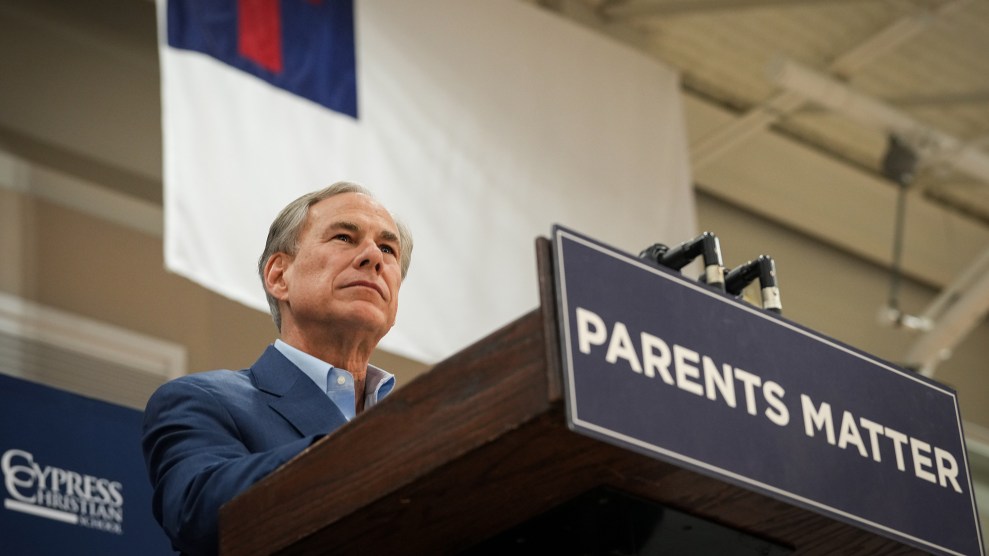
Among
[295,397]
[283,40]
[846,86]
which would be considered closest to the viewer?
[295,397]

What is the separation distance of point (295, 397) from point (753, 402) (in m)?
0.59

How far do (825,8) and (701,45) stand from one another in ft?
2.04

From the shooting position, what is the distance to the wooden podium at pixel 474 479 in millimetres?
1129

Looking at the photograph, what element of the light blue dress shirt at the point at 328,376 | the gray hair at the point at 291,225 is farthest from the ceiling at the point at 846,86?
the light blue dress shirt at the point at 328,376

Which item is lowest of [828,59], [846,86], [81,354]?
[81,354]

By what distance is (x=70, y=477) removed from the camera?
262 centimetres

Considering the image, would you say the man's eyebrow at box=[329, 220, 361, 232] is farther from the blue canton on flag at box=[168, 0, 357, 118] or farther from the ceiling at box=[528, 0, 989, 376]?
the ceiling at box=[528, 0, 989, 376]

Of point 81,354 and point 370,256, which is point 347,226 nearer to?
point 370,256

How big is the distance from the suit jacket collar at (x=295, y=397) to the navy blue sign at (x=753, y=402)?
0.50 meters

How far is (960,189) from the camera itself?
26.8ft

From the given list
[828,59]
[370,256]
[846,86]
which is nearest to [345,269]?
[370,256]

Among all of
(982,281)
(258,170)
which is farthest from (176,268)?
(982,281)

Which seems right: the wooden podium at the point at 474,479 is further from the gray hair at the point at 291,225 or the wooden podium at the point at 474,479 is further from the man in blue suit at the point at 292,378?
the gray hair at the point at 291,225

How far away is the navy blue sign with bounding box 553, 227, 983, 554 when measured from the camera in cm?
115
